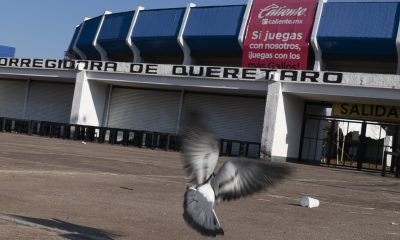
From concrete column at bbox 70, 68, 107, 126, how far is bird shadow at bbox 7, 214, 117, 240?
32240 millimetres

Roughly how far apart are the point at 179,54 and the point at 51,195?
3525cm

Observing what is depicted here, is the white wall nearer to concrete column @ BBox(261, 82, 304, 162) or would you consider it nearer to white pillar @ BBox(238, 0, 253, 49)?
concrete column @ BBox(261, 82, 304, 162)

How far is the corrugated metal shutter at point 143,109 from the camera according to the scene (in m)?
39.4

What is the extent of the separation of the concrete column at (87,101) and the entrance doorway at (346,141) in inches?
559

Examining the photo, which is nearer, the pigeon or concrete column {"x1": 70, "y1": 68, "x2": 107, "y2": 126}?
the pigeon

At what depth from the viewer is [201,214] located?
3.62m

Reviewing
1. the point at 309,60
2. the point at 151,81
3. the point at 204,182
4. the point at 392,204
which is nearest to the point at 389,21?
the point at 309,60

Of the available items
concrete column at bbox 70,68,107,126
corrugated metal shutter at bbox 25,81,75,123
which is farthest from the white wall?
corrugated metal shutter at bbox 25,81,75,123

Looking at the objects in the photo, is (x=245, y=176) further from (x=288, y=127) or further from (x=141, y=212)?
(x=288, y=127)

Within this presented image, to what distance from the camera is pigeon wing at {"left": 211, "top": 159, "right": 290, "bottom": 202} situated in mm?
3584

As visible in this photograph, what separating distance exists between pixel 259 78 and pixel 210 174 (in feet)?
91.7

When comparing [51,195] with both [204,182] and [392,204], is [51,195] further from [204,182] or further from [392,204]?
[392,204]

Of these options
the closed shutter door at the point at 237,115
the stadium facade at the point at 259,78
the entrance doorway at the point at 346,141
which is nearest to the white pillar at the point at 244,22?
the stadium facade at the point at 259,78

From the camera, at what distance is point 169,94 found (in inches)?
1548
